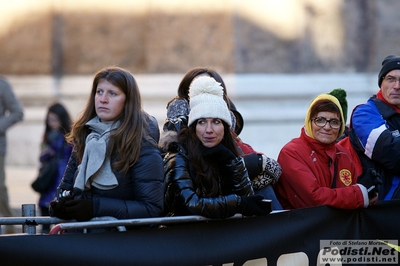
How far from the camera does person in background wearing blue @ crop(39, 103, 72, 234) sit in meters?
8.38

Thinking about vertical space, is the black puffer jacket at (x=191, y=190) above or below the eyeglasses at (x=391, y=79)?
below

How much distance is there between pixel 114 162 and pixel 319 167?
1580mm

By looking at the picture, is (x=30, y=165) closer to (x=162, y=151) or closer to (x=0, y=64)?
(x=0, y=64)

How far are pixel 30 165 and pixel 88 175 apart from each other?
7944mm

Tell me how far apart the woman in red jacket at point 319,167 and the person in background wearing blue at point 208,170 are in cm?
59

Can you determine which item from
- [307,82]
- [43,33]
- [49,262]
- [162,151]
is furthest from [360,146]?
[43,33]

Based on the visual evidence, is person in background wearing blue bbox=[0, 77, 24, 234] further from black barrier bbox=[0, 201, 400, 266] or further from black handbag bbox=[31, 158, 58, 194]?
black barrier bbox=[0, 201, 400, 266]

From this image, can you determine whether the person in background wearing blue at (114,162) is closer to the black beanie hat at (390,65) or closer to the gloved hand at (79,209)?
the gloved hand at (79,209)

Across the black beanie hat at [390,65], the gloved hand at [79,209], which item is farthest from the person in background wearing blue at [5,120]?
the gloved hand at [79,209]

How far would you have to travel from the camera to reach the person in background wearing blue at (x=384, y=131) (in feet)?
18.3

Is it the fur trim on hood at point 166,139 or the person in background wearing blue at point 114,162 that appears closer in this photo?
the person in background wearing blue at point 114,162

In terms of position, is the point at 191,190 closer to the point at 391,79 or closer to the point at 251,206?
the point at 251,206

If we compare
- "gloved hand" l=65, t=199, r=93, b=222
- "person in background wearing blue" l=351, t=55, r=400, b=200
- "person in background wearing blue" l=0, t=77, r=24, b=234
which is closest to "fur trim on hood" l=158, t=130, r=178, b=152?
"gloved hand" l=65, t=199, r=93, b=222

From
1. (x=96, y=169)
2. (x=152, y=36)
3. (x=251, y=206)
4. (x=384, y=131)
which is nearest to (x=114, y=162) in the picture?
(x=96, y=169)
